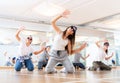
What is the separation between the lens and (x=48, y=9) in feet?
18.1

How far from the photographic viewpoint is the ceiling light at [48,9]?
5.22m

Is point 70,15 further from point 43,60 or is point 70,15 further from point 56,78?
point 56,78

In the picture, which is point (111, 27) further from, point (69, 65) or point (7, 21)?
point (69, 65)

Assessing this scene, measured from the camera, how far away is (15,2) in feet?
16.6

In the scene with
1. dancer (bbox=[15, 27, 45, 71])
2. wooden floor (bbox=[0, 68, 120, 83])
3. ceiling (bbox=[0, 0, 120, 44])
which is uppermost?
ceiling (bbox=[0, 0, 120, 44])

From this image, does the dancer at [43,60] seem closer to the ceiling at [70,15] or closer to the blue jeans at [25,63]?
the blue jeans at [25,63]

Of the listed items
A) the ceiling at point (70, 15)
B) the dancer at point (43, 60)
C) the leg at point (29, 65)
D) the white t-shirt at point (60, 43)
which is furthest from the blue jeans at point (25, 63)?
the ceiling at point (70, 15)

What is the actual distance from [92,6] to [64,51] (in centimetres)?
220

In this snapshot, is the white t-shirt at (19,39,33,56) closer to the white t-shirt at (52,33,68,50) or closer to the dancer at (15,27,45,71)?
the dancer at (15,27,45,71)

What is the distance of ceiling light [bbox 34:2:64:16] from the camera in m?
5.22

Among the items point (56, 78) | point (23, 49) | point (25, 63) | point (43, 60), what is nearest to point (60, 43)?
point (23, 49)

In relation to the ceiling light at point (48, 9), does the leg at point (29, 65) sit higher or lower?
lower

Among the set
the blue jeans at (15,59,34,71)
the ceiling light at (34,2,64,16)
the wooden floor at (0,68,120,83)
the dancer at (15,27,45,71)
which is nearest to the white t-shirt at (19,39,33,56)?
the dancer at (15,27,45,71)

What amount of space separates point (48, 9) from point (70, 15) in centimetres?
99
